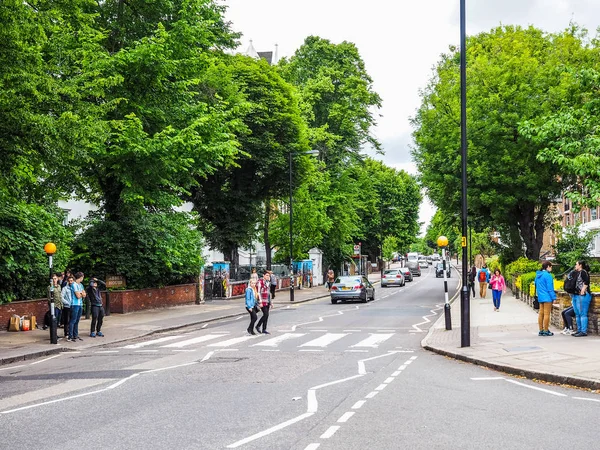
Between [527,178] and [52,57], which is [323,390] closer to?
Result: [52,57]

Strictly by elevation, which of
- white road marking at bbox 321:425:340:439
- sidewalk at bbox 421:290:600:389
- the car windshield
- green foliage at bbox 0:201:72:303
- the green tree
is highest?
the green tree

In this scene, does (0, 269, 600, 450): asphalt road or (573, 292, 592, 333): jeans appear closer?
(0, 269, 600, 450): asphalt road

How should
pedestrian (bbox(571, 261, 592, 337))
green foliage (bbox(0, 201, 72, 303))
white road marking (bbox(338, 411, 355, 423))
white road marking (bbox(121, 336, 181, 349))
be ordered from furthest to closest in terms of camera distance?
green foliage (bbox(0, 201, 72, 303)) < white road marking (bbox(121, 336, 181, 349)) < pedestrian (bbox(571, 261, 592, 337)) < white road marking (bbox(338, 411, 355, 423))

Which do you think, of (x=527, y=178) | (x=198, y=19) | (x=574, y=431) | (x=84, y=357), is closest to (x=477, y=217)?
(x=527, y=178)

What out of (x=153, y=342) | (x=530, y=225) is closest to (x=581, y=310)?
(x=153, y=342)

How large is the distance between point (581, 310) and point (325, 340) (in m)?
6.60

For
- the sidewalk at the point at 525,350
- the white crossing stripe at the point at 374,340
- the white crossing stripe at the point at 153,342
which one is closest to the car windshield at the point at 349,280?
the sidewalk at the point at 525,350

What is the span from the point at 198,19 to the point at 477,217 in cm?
2502

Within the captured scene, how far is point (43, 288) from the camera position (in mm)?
23344

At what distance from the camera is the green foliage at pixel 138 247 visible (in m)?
29.4

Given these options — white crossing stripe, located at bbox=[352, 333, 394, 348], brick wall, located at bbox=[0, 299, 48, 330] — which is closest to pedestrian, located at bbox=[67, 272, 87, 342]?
brick wall, located at bbox=[0, 299, 48, 330]

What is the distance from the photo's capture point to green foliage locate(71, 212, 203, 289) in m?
29.4

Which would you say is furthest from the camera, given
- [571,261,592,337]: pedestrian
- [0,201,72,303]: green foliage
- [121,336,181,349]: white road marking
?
[0,201,72,303]: green foliage

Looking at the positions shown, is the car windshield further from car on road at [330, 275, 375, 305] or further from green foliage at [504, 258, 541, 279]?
green foliage at [504, 258, 541, 279]
